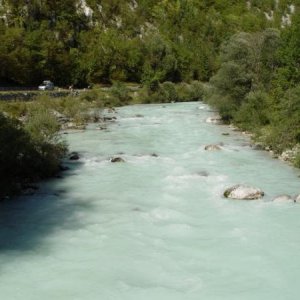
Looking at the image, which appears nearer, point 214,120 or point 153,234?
point 153,234

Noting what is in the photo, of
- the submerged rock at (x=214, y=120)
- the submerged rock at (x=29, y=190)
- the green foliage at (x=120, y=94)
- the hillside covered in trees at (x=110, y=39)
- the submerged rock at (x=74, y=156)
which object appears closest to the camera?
the submerged rock at (x=29, y=190)

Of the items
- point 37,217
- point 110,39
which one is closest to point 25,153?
point 37,217

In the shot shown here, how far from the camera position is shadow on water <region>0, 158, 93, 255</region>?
1786cm

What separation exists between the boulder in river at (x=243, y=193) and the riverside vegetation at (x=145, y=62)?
7390mm

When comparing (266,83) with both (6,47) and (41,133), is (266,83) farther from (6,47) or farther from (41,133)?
(6,47)

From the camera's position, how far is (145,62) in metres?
111

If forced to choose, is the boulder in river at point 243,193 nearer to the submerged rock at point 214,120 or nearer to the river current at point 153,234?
the river current at point 153,234

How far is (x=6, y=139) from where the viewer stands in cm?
2341

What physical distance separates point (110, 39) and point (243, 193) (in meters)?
99.2

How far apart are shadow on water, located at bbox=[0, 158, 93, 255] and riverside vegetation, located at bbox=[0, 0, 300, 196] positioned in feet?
4.91

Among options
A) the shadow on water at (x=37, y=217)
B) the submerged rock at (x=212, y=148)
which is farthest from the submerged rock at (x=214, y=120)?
the shadow on water at (x=37, y=217)

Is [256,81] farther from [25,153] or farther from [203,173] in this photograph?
[25,153]

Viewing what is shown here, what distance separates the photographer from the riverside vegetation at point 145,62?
30.9 m

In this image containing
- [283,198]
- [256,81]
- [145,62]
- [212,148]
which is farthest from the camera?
[145,62]
